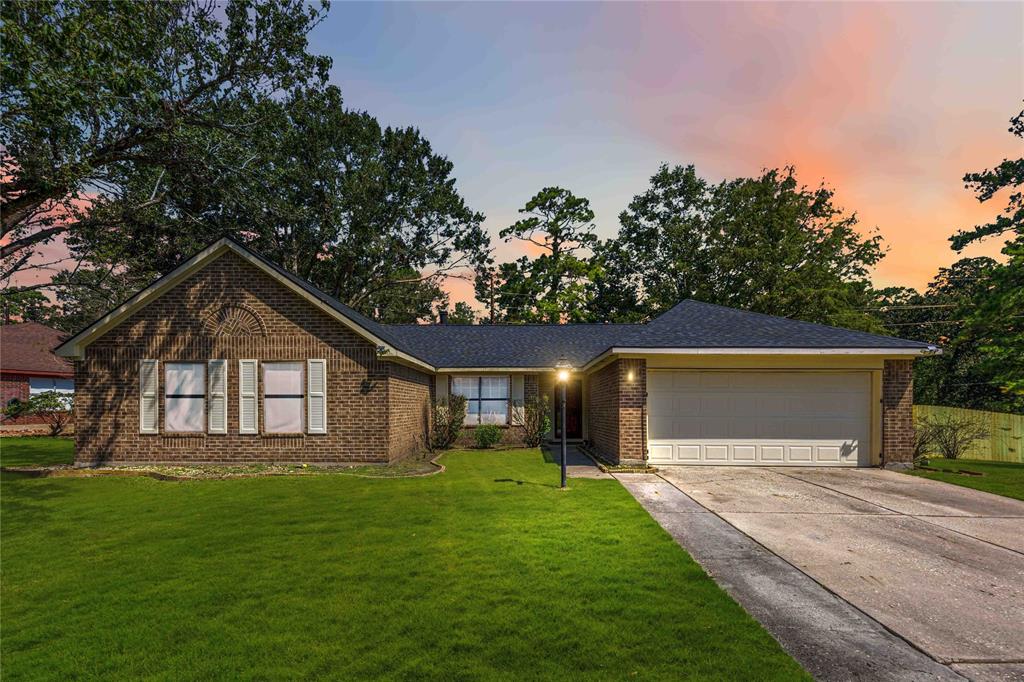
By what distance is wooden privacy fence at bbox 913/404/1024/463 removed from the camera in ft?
57.2

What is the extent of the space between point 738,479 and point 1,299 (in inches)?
748

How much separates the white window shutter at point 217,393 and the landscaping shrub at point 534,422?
403 inches

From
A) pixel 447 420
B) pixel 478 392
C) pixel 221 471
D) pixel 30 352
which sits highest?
pixel 30 352

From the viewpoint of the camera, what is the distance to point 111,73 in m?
10.6

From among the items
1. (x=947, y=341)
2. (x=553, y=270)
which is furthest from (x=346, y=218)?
(x=947, y=341)

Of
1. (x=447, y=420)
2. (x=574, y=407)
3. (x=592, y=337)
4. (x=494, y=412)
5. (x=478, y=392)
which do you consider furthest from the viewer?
(x=592, y=337)

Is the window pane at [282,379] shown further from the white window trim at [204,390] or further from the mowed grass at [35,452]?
the mowed grass at [35,452]

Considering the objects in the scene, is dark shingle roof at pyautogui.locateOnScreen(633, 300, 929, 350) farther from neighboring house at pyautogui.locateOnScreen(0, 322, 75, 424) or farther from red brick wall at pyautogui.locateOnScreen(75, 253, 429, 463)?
neighboring house at pyautogui.locateOnScreen(0, 322, 75, 424)

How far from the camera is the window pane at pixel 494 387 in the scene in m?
19.6

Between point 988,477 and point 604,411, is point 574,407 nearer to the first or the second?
point 604,411

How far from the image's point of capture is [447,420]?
752 inches

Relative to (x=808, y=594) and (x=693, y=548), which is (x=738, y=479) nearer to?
(x=693, y=548)

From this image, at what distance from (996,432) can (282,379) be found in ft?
79.4

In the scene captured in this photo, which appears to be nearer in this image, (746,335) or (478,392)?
(746,335)
